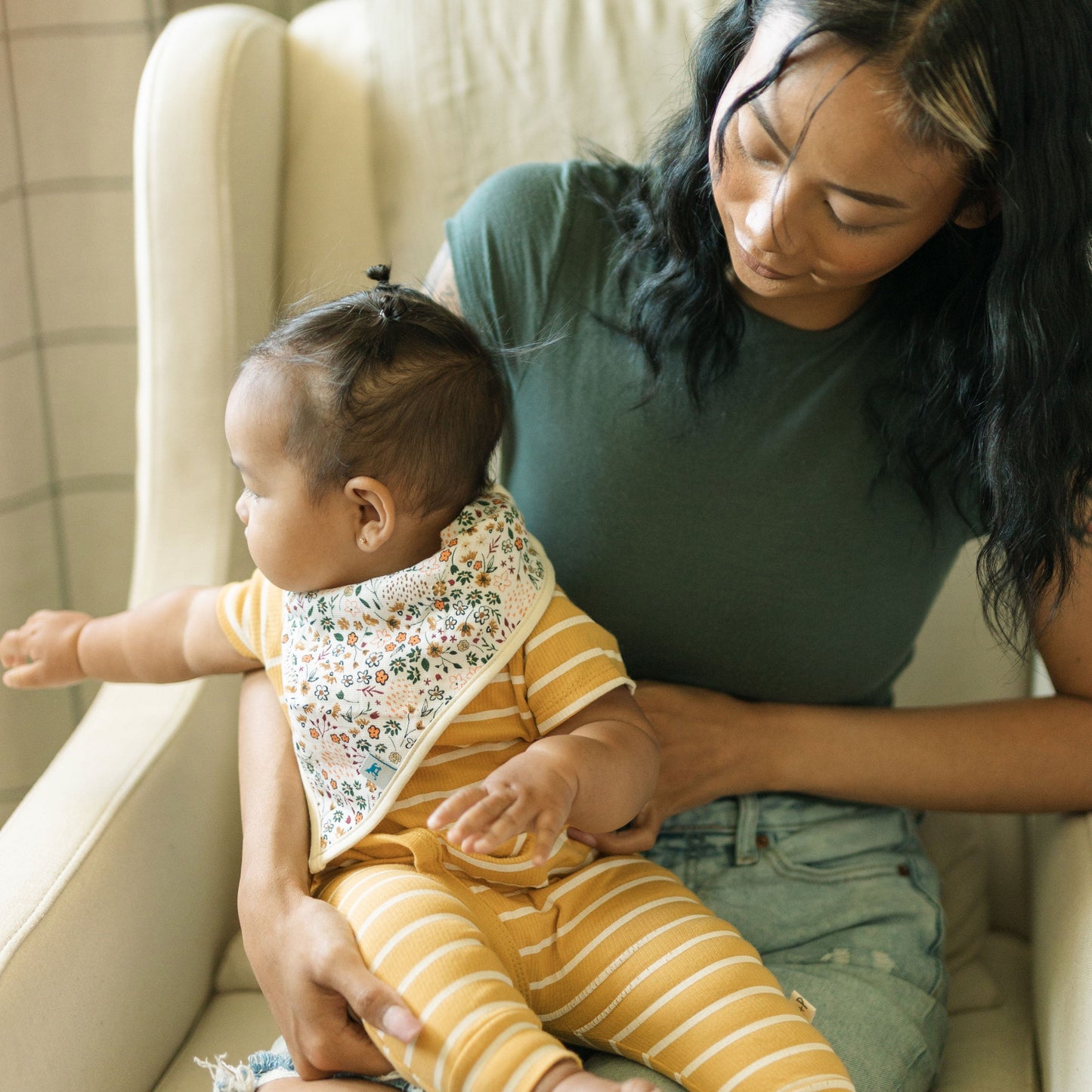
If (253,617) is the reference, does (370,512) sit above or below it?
above

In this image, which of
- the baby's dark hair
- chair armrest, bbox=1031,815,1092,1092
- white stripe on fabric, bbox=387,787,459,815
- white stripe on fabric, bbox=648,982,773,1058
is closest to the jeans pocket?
chair armrest, bbox=1031,815,1092,1092

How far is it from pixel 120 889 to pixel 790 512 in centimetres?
63

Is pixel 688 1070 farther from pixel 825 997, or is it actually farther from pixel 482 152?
pixel 482 152

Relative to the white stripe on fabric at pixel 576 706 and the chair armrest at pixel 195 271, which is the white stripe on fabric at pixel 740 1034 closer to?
the white stripe on fabric at pixel 576 706

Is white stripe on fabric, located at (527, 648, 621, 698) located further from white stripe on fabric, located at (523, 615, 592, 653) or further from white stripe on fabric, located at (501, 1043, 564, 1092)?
white stripe on fabric, located at (501, 1043, 564, 1092)

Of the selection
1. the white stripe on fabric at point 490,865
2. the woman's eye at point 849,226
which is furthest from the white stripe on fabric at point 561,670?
the woman's eye at point 849,226

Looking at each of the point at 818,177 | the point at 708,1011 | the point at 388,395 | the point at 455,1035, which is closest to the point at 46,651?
the point at 388,395

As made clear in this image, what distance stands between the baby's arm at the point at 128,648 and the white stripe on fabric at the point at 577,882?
0.31 meters

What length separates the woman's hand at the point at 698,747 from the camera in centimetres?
95

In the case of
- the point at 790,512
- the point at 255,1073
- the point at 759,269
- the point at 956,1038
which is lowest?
the point at 956,1038

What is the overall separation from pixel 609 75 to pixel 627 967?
86 cm

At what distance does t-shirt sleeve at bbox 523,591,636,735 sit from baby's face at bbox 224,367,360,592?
5.8 inches

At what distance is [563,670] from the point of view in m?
0.82

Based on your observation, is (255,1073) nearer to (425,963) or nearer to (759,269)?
(425,963)
